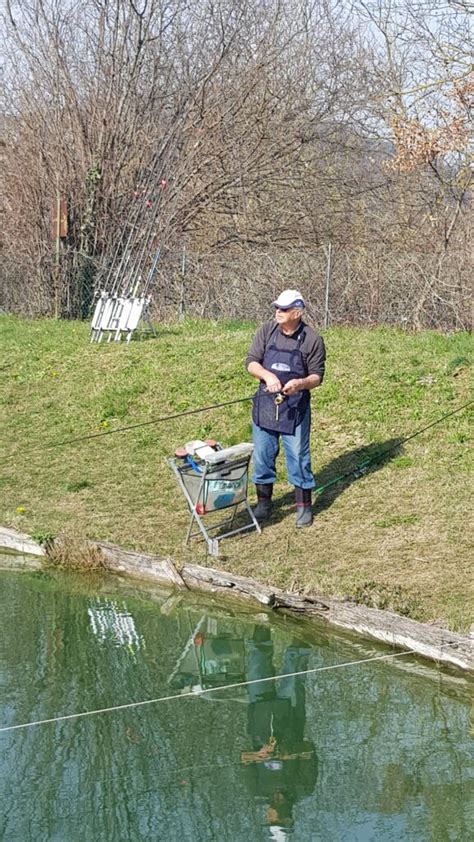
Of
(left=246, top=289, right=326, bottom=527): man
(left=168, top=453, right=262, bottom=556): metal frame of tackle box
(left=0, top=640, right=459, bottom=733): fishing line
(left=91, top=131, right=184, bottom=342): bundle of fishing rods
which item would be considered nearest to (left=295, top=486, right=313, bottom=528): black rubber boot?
(left=246, top=289, right=326, bottom=527): man

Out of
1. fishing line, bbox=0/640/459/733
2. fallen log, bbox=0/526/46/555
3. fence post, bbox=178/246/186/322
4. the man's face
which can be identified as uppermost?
the man's face

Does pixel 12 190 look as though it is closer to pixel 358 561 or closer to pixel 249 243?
pixel 249 243

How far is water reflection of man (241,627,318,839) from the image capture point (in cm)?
566

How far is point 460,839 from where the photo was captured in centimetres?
525

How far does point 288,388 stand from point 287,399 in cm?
27

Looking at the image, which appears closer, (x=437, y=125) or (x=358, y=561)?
(x=358, y=561)

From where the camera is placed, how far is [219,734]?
254 inches

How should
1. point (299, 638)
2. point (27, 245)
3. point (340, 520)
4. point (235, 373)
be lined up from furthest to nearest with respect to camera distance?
point (27, 245)
point (235, 373)
point (340, 520)
point (299, 638)

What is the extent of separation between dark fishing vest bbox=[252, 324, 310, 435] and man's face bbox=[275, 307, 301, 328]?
0.13 metres

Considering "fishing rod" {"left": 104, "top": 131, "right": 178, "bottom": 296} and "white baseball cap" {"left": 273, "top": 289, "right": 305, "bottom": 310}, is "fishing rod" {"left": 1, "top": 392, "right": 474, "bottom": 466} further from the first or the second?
"fishing rod" {"left": 104, "top": 131, "right": 178, "bottom": 296}

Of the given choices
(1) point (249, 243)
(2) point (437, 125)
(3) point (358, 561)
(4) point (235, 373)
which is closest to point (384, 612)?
(3) point (358, 561)

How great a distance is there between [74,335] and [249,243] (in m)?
9.20

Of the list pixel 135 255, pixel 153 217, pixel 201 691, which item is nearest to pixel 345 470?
pixel 201 691

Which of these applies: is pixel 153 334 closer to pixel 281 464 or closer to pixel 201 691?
pixel 281 464
